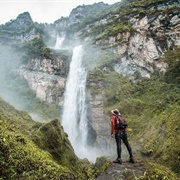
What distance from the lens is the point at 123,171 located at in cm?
828

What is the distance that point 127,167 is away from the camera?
872 cm

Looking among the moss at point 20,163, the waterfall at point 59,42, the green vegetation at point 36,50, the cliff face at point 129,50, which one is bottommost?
the moss at point 20,163

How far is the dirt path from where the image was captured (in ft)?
25.8

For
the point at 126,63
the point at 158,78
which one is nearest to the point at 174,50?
the point at 158,78

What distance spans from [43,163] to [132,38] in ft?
116

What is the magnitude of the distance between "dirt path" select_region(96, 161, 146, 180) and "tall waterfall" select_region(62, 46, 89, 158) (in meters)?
17.2

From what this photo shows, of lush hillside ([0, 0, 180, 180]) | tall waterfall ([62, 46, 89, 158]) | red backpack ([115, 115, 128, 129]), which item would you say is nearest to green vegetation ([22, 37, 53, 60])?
lush hillside ([0, 0, 180, 180])

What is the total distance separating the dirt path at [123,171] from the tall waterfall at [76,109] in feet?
56.5

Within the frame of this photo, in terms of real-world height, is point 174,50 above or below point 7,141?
above

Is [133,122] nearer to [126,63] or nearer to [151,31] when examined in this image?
[126,63]

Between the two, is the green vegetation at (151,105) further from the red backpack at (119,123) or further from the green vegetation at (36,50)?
the green vegetation at (36,50)

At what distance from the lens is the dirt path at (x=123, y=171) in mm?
7870

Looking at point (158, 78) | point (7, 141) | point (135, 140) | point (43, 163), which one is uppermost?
point (158, 78)

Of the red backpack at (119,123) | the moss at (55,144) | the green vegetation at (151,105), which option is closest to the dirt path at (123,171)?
the red backpack at (119,123)
